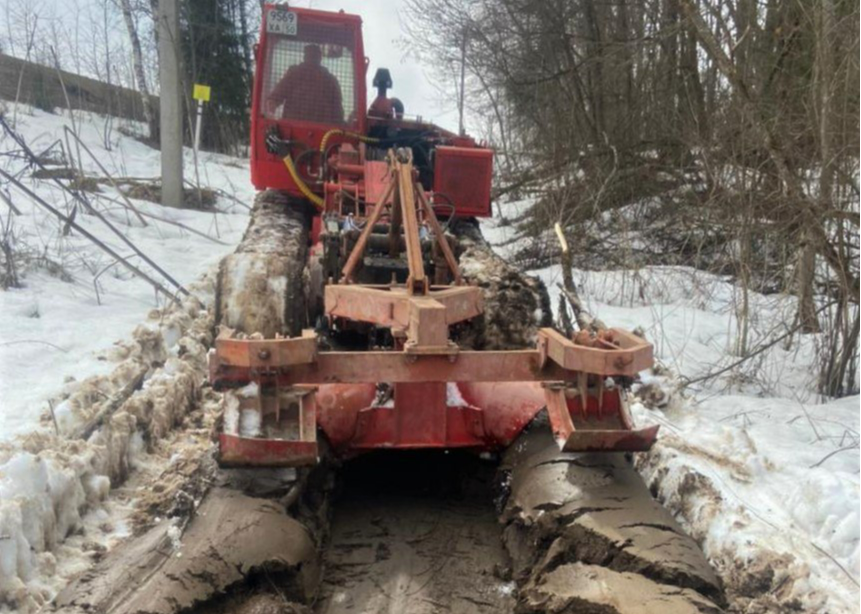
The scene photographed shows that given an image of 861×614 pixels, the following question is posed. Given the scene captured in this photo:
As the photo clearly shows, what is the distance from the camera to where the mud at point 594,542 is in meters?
2.89

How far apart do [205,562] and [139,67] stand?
12.2 metres

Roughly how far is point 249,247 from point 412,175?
130 centimetres

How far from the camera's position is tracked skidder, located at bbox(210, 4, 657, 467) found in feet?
11.6

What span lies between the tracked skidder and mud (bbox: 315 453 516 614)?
0.27 meters

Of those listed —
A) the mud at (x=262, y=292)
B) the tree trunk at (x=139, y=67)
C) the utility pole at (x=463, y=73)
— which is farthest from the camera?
the tree trunk at (x=139, y=67)

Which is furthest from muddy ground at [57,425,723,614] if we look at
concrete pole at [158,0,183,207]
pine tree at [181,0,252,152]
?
pine tree at [181,0,252,152]

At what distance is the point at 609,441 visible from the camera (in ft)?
11.4

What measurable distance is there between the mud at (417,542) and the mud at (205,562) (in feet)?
0.74

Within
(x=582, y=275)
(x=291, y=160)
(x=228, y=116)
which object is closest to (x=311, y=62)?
(x=291, y=160)

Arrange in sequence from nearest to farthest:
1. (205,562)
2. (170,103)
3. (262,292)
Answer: (205,562)
(262,292)
(170,103)

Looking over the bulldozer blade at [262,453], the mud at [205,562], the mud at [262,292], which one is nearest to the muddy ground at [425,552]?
the mud at [205,562]

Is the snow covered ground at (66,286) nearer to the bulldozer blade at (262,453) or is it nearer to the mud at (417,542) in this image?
the bulldozer blade at (262,453)

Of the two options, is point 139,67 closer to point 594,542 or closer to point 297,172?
point 297,172

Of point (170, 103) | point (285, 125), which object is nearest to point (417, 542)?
point (285, 125)
